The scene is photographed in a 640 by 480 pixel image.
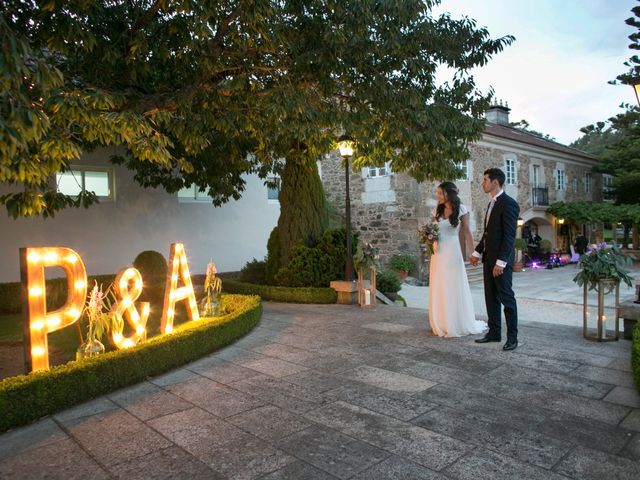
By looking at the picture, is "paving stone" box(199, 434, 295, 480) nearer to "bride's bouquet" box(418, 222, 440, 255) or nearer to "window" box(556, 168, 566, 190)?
"bride's bouquet" box(418, 222, 440, 255)

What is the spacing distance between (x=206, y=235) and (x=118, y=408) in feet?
35.2

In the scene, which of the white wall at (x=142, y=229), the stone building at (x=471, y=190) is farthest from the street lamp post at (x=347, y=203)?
the white wall at (x=142, y=229)

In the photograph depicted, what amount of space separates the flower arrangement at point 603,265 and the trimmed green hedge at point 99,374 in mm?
4682

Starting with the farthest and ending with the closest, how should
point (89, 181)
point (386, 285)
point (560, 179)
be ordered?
1. point (560, 179)
2. point (89, 181)
3. point (386, 285)

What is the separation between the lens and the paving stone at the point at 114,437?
9.89 ft

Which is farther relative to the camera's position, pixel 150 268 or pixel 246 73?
pixel 150 268

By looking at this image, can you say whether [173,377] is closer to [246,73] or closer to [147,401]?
[147,401]

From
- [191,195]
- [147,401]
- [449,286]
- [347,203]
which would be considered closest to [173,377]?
[147,401]

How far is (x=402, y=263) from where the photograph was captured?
17938 millimetres

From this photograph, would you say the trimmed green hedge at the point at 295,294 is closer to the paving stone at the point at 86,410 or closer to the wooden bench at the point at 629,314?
the wooden bench at the point at 629,314

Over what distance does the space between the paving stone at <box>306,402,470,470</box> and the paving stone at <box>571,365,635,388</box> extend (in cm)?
210

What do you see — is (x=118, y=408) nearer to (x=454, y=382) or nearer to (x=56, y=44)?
(x=454, y=382)

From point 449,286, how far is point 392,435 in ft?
10.3

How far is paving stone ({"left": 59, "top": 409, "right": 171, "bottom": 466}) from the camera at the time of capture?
3.02 m
